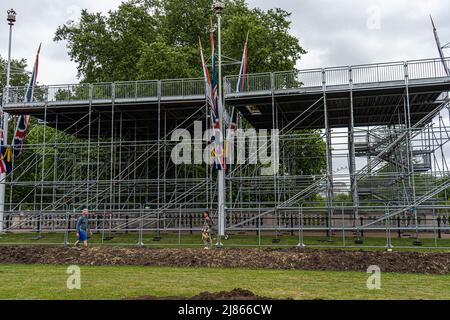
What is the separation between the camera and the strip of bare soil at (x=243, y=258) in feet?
44.9

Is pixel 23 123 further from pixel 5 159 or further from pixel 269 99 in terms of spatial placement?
pixel 269 99

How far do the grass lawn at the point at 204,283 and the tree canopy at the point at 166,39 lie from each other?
2350 centimetres

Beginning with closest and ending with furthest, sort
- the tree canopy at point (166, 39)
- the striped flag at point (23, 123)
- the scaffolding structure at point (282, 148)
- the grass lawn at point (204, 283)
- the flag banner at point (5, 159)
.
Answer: the grass lawn at point (204, 283) → the scaffolding structure at point (282, 148) → the striped flag at point (23, 123) → the flag banner at point (5, 159) → the tree canopy at point (166, 39)

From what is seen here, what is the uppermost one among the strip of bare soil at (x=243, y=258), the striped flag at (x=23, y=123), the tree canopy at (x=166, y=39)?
the tree canopy at (x=166, y=39)

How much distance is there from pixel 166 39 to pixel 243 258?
29.2 m

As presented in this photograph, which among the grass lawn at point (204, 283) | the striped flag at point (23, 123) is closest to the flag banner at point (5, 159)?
the striped flag at point (23, 123)

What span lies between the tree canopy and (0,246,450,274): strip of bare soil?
2074 centimetres

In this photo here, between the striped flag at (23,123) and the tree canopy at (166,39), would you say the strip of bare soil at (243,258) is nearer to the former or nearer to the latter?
the striped flag at (23,123)

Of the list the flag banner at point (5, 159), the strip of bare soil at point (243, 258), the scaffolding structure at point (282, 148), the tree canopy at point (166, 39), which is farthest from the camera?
the tree canopy at point (166, 39)

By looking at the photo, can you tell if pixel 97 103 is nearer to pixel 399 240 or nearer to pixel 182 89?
pixel 182 89

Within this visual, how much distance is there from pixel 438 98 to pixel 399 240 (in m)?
8.47
